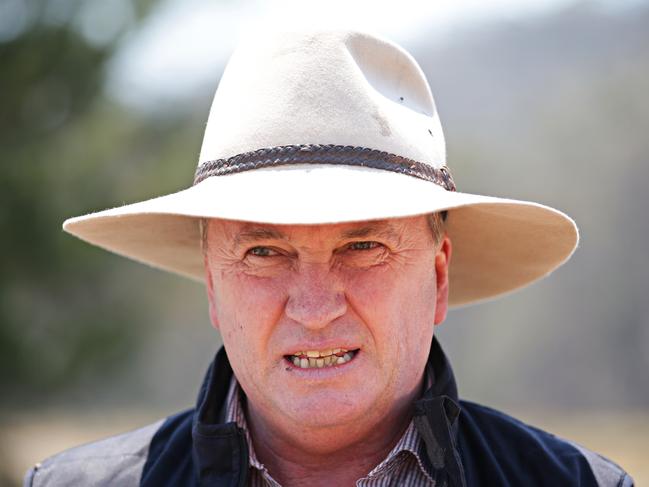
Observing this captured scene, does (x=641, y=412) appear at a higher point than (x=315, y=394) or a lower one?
lower

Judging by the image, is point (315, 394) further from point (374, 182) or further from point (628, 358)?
point (628, 358)

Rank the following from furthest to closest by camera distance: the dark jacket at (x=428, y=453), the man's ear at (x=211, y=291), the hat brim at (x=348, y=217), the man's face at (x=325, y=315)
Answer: the man's ear at (x=211, y=291), the dark jacket at (x=428, y=453), the man's face at (x=325, y=315), the hat brim at (x=348, y=217)

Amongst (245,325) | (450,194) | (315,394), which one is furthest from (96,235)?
(450,194)

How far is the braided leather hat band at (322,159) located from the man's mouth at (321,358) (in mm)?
485

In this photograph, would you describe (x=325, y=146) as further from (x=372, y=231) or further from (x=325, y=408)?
(x=325, y=408)

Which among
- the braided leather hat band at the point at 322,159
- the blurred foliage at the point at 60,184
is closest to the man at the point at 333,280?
the braided leather hat band at the point at 322,159

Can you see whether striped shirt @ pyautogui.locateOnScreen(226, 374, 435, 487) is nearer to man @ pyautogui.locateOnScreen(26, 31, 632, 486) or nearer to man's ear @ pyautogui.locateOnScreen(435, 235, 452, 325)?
man @ pyautogui.locateOnScreen(26, 31, 632, 486)

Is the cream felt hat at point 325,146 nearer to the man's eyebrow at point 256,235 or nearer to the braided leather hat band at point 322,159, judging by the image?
the braided leather hat band at point 322,159

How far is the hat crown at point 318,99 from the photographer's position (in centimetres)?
227

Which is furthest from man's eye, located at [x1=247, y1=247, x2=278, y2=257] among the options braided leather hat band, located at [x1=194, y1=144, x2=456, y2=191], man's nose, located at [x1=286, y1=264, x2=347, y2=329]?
braided leather hat band, located at [x1=194, y1=144, x2=456, y2=191]

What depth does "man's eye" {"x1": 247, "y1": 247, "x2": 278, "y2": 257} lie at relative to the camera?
2.33 m

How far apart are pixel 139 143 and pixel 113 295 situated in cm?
181

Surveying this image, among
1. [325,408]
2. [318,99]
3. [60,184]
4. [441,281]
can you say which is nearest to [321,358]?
[325,408]

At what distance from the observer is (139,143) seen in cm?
1028
